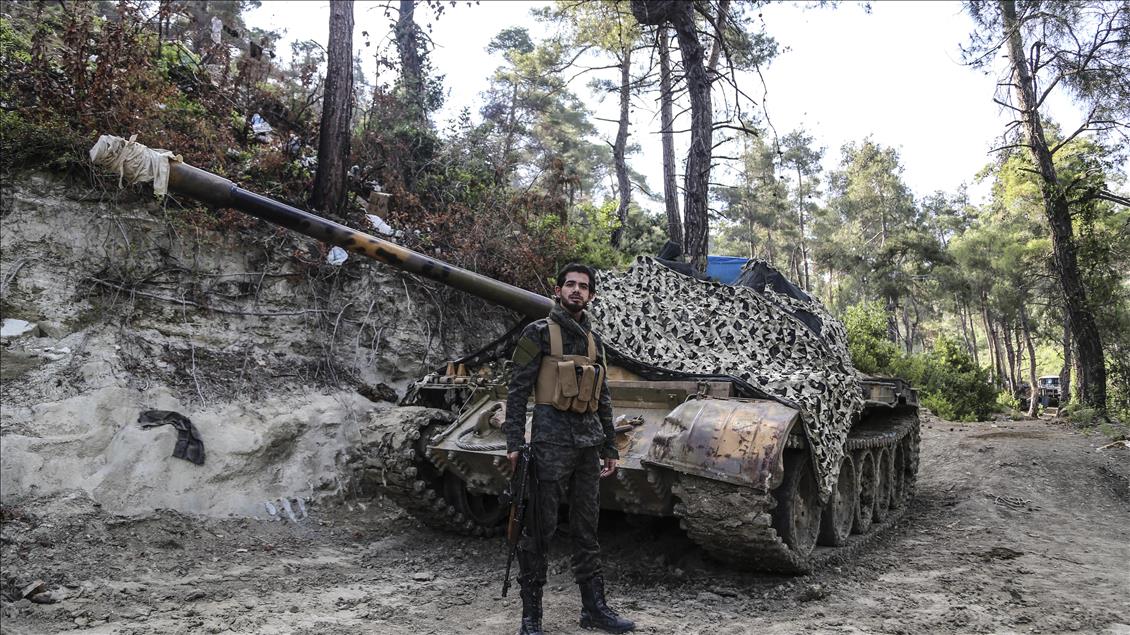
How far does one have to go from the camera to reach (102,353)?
18.8 feet

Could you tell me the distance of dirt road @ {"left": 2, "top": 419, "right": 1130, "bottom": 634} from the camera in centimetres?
377

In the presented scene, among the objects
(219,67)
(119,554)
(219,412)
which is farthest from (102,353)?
(219,67)

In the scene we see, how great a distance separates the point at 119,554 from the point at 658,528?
11.8ft

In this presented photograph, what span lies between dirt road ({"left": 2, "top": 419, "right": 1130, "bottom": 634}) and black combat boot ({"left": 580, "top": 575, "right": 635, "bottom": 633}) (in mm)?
94

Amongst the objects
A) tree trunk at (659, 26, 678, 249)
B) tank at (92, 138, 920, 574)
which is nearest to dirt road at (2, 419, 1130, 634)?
tank at (92, 138, 920, 574)

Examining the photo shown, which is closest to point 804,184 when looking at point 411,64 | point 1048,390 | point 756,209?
point 756,209

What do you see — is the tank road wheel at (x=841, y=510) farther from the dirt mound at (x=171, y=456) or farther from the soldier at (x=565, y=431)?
the dirt mound at (x=171, y=456)

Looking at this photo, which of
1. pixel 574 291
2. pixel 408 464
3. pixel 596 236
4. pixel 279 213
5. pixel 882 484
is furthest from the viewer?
pixel 596 236

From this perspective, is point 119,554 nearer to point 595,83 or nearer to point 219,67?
point 219,67

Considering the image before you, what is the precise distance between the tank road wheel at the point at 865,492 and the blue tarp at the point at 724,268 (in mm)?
2078

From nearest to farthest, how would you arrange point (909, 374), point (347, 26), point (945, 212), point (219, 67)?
1. point (347, 26)
2. point (219, 67)
3. point (909, 374)
4. point (945, 212)

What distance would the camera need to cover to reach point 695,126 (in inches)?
387

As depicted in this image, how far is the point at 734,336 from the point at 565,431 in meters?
2.91

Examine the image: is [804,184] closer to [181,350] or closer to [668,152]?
[668,152]
